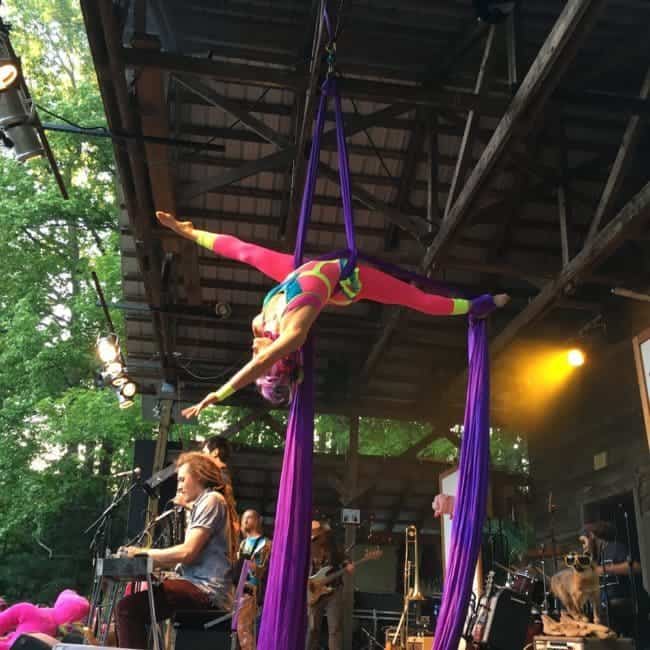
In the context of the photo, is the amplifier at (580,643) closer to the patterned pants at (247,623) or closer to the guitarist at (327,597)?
the patterned pants at (247,623)

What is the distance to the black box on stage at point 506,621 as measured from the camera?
5574 mm

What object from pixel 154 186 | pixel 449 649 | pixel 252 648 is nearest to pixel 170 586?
pixel 449 649

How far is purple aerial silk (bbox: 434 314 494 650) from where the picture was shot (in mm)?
2707

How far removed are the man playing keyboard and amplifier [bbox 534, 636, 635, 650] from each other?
3582 millimetres

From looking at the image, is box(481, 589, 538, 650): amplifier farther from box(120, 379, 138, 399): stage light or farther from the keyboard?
box(120, 379, 138, 399): stage light

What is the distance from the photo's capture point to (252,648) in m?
5.20

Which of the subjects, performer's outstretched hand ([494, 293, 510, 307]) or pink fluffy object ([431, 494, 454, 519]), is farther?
pink fluffy object ([431, 494, 454, 519])

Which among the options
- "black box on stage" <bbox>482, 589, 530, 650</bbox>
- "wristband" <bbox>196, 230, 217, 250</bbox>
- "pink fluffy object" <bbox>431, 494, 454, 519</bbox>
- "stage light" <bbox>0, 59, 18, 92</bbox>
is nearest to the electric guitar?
"pink fluffy object" <bbox>431, 494, 454, 519</bbox>

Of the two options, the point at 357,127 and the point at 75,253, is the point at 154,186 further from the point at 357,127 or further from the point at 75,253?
the point at 75,253

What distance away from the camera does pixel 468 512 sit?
2875 millimetres

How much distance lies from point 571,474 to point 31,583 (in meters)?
10.5

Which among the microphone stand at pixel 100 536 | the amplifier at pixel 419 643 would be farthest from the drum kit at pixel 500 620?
the microphone stand at pixel 100 536

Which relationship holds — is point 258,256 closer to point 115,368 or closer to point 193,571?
A: point 193,571

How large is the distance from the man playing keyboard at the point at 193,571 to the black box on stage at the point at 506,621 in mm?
3280
